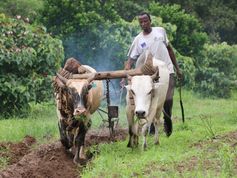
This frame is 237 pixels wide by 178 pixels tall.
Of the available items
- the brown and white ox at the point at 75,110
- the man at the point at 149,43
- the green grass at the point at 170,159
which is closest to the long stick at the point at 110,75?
the brown and white ox at the point at 75,110

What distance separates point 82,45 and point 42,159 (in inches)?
369

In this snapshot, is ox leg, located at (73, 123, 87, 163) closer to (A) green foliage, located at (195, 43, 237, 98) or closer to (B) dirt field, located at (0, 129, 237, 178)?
(B) dirt field, located at (0, 129, 237, 178)

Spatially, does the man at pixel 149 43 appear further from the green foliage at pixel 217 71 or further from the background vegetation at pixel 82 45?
the green foliage at pixel 217 71

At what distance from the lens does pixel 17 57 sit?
13.1m

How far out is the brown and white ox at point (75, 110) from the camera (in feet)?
25.9

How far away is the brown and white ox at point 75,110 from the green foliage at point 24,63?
→ 4.79 m

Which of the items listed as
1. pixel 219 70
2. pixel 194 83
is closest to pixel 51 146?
pixel 194 83

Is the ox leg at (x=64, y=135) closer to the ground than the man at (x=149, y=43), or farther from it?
closer to the ground

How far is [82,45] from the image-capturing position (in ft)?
56.4

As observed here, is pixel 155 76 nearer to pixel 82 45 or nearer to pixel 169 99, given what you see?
pixel 169 99

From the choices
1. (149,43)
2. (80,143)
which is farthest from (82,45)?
(80,143)

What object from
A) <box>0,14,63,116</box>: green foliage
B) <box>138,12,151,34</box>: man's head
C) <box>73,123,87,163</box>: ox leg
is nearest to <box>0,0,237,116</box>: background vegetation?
<box>0,14,63,116</box>: green foliage

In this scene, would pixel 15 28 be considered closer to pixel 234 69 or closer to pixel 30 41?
pixel 30 41

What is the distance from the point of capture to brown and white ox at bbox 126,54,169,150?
7.86m
